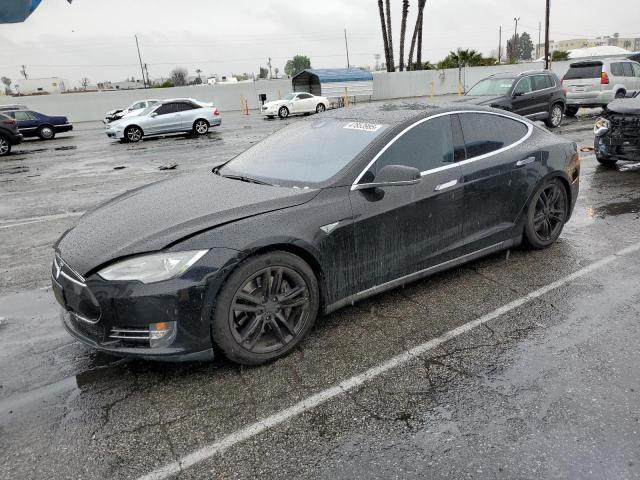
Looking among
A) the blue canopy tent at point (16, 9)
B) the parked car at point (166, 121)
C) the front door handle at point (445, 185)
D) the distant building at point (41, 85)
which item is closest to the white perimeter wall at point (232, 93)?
the parked car at point (166, 121)

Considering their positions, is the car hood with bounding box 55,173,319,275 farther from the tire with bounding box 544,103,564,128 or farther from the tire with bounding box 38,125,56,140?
the tire with bounding box 38,125,56,140

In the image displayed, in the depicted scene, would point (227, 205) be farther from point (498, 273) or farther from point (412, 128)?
point (498, 273)

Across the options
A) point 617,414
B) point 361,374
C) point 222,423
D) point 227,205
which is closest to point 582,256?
point 617,414

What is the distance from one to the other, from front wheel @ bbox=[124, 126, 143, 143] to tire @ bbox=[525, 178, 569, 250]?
18.0 meters

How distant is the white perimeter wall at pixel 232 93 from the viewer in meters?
35.8

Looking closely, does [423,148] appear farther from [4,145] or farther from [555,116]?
[4,145]

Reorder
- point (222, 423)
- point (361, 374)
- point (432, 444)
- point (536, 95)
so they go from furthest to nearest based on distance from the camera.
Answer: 1. point (536, 95)
2. point (361, 374)
3. point (222, 423)
4. point (432, 444)

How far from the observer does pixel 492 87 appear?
1466cm

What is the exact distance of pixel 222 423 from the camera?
2.76 meters

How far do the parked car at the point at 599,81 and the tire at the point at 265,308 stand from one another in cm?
1883

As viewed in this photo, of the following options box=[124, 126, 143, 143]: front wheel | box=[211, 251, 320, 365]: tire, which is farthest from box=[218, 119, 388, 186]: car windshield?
box=[124, 126, 143, 143]: front wheel

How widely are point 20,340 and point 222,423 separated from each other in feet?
6.46

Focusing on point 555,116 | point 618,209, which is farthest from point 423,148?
point 555,116

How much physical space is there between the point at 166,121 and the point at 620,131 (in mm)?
16524
